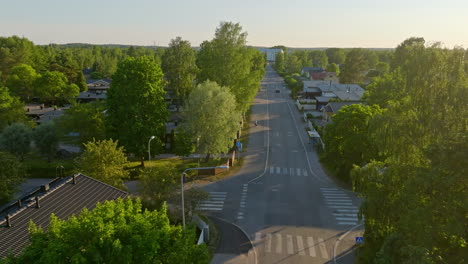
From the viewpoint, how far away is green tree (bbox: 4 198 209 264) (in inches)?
477

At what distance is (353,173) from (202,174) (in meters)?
23.8

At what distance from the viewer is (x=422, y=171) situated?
15055 millimetres

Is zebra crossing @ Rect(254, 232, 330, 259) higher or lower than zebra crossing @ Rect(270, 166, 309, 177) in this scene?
lower

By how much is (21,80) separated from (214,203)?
72604mm

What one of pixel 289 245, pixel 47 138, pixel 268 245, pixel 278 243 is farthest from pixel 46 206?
pixel 47 138

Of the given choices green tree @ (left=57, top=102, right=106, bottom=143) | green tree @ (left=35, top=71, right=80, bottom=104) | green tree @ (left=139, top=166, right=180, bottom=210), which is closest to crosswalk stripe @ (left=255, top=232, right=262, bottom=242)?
green tree @ (left=139, top=166, right=180, bottom=210)

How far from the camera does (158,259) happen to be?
44.2 feet

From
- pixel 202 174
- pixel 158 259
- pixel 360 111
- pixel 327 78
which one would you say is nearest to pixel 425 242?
pixel 158 259

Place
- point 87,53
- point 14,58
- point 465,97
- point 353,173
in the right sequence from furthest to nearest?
1. point 87,53
2. point 14,58
3. point 353,173
4. point 465,97

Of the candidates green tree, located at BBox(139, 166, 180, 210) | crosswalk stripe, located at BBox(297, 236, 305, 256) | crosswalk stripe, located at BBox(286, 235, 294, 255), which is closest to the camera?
crosswalk stripe, located at BBox(297, 236, 305, 256)

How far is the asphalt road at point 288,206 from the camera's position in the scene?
82.9 feet

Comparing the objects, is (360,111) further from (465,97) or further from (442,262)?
(442,262)

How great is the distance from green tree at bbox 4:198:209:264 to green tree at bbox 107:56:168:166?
83.4 feet

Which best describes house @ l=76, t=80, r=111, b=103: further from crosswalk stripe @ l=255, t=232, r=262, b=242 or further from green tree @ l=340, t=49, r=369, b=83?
green tree @ l=340, t=49, r=369, b=83
